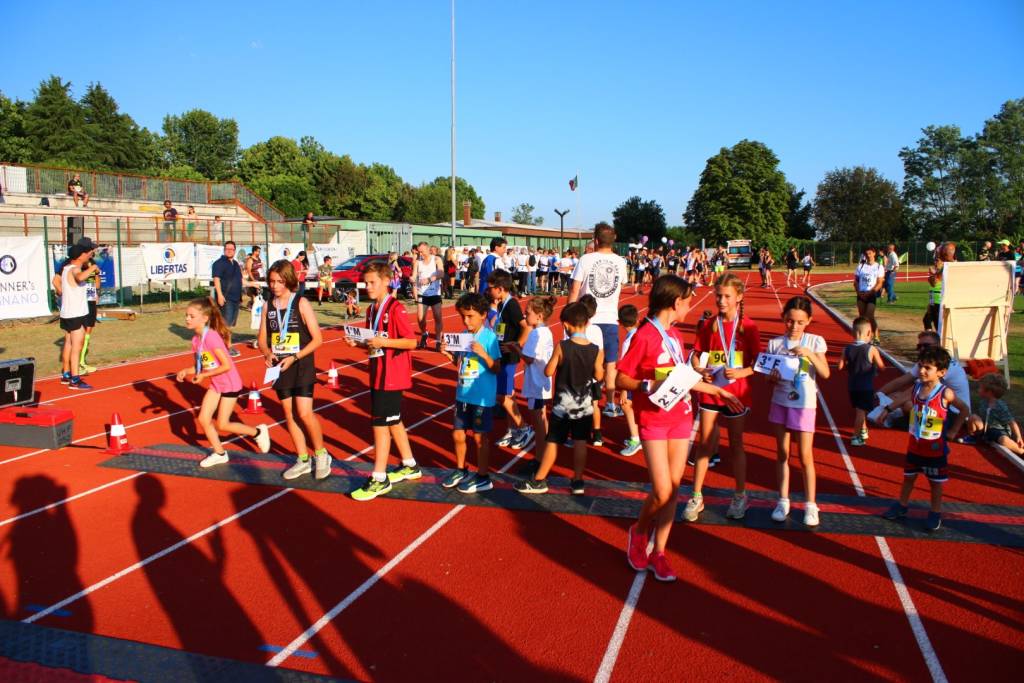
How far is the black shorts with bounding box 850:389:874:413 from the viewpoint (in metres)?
7.69

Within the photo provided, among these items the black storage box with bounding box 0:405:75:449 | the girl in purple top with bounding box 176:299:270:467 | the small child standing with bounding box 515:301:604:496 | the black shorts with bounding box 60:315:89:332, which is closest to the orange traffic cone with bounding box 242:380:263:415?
the black storage box with bounding box 0:405:75:449

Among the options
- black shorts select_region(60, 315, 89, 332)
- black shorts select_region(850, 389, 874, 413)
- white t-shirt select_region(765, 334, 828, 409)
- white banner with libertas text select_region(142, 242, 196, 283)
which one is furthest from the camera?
white banner with libertas text select_region(142, 242, 196, 283)

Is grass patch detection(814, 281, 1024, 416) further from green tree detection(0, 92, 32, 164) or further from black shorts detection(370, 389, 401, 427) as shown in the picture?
green tree detection(0, 92, 32, 164)

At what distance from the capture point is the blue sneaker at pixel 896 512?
557 centimetres

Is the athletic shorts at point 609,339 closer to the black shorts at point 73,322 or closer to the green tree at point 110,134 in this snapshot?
the black shorts at point 73,322

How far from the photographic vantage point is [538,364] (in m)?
6.30

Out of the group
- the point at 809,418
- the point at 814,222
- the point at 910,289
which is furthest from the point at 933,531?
the point at 814,222

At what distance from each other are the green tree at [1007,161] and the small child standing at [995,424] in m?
74.7

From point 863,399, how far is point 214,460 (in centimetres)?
684

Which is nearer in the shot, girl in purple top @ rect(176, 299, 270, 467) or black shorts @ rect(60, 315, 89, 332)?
girl in purple top @ rect(176, 299, 270, 467)

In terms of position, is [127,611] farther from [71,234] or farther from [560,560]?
[71,234]

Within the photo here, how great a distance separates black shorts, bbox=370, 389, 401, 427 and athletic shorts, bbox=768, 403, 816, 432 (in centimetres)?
301

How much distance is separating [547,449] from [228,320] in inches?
458

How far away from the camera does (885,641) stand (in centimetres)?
397
